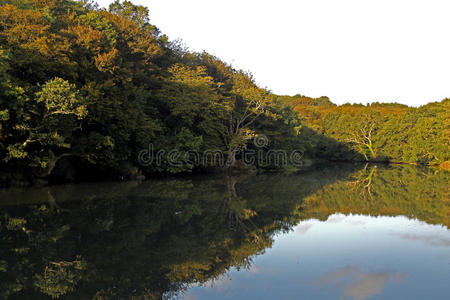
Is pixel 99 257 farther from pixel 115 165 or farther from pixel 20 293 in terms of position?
pixel 115 165

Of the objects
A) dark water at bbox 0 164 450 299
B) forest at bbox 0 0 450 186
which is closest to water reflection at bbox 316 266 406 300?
dark water at bbox 0 164 450 299

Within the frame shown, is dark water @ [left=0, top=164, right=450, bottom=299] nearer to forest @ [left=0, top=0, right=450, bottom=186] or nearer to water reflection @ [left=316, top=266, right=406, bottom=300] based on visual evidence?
water reflection @ [left=316, top=266, right=406, bottom=300]

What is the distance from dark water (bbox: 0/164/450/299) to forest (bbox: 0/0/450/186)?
17.1ft

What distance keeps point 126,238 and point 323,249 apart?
520 cm

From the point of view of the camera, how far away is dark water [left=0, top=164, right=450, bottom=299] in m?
5.93

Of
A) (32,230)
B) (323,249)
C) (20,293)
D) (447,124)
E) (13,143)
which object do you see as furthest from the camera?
(447,124)

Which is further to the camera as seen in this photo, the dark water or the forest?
the forest

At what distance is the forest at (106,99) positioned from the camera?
1877cm

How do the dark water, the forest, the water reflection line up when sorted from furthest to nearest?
1. the forest
2. the dark water
3. the water reflection

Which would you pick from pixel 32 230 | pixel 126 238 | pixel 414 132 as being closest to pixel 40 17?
pixel 32 230

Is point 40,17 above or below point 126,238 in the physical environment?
above

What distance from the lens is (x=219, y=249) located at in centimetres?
830

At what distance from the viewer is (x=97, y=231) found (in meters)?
9.98

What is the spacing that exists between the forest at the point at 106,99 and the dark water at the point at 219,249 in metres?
5.23
